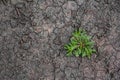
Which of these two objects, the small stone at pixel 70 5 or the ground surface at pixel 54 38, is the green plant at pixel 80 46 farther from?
the small stone at pixel 70 5

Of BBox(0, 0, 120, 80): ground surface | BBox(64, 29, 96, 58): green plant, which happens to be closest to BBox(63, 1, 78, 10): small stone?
BBox(0, 0, 120, 80): ground surface

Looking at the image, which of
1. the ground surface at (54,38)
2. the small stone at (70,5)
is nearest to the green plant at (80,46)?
the ground surface at (54,38)

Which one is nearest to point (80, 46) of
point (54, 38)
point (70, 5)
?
point (54, 38)

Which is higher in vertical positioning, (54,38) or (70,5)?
(70,5)

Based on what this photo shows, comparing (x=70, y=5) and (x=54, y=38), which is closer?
(x=54, y=38)

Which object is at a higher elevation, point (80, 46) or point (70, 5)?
point (70, 5)

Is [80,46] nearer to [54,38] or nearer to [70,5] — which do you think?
[54,38]

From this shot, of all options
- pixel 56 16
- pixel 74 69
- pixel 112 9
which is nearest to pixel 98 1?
pixel 112 9
